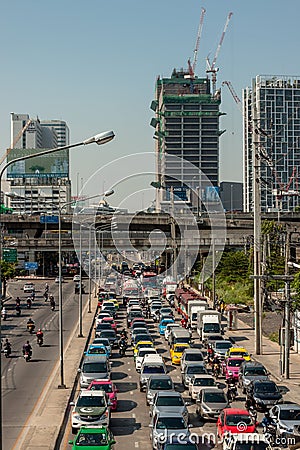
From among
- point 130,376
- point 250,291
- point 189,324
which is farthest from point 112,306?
point 130,376

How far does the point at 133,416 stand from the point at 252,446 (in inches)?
302

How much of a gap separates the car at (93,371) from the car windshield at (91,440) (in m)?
9.50

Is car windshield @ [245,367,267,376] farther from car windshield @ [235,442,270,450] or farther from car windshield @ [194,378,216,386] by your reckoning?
car windshield @ [235,442,270,450]

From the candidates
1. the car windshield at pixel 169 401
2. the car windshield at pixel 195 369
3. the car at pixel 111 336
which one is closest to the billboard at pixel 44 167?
the car at pixel 111 336

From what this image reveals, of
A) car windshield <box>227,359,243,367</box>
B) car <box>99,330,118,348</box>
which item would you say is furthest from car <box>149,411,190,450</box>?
car <box>99,330,118,348</box>

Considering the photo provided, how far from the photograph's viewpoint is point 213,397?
23.8m

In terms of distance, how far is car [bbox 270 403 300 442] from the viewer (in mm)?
19802

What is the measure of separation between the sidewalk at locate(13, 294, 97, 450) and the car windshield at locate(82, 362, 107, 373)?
945 mm

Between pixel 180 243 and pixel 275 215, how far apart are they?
14.2 m

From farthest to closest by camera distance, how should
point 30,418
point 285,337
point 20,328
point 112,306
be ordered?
1. point 112,306
2. point 20,328
3. point 285,337
4. point 30,418

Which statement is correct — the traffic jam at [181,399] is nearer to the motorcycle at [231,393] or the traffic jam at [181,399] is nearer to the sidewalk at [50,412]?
the motorcycle at [231,393]

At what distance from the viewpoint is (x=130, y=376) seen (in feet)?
107

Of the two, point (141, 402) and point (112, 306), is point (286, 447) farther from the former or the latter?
point (112, 306)

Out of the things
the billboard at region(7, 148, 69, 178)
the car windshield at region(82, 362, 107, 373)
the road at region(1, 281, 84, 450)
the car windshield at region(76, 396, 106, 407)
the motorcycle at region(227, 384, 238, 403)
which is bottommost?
the road at region(1, 281, 84, 450)
